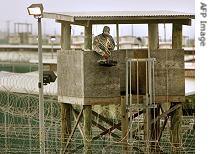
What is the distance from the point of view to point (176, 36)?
9.48 m

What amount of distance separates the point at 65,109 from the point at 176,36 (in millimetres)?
2186

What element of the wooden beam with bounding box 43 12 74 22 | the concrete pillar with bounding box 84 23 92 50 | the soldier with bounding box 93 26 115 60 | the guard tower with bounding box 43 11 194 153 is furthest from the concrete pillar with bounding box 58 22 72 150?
the soldier with bounding box 93 26 115 60

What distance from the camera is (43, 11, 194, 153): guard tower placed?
8.72 metres

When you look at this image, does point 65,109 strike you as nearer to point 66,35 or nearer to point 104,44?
point 66,35

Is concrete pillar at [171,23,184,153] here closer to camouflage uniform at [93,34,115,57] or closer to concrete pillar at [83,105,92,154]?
camouflage uniform at [93,34,115,57]

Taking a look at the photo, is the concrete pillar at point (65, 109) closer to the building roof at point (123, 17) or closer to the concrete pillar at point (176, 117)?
the building roof at point (123, 17)

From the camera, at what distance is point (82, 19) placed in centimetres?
857

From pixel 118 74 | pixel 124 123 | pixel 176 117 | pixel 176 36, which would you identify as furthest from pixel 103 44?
pixel 176 117

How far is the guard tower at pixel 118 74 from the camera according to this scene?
8.72 meters

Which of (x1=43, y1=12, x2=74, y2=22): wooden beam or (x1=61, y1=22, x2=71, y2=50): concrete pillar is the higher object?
(x1=43, y1=12, x2=74, y2=22): wooden beam

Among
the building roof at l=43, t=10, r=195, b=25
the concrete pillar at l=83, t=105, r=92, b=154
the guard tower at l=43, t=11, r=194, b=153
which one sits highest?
the building roof at l=43, t=10, r=195, b=25

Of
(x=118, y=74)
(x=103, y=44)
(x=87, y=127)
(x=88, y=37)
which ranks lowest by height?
(x=87, y=127)

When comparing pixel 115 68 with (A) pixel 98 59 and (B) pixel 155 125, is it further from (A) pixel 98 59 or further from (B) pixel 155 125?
(B) pixel 155 125
